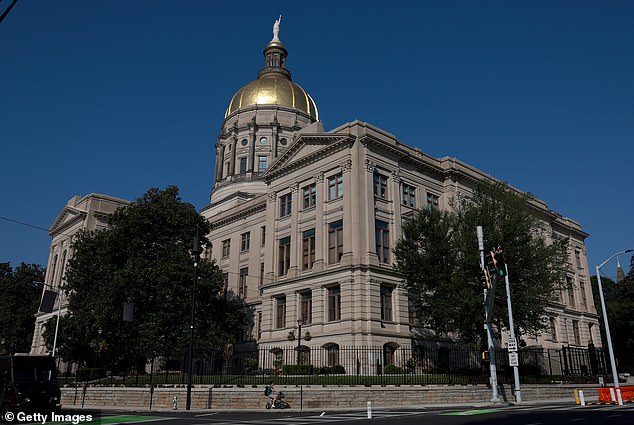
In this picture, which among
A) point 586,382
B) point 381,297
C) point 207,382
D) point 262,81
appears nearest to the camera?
point 207,382

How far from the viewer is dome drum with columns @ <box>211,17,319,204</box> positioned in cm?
8138

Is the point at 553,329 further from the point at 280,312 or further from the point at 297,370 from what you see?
the point at 297,370

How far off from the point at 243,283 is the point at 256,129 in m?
30.1

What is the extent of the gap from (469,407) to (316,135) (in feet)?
96.1

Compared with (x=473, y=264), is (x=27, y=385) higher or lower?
lower

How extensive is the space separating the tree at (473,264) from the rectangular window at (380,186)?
6.91m

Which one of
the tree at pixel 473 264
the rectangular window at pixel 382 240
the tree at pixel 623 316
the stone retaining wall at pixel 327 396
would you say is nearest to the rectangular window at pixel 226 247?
the rectangular window at pixel 382 240

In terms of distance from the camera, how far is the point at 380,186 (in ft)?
150

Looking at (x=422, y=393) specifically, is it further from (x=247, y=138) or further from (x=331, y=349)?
(x=247, y=138)

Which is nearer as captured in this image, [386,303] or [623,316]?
[386,303]

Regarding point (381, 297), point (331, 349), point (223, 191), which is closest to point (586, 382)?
point (381, 297)

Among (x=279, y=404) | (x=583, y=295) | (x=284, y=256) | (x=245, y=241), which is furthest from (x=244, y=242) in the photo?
(x=583, y=295)

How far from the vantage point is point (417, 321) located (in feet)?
144

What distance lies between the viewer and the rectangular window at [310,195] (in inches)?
1893
